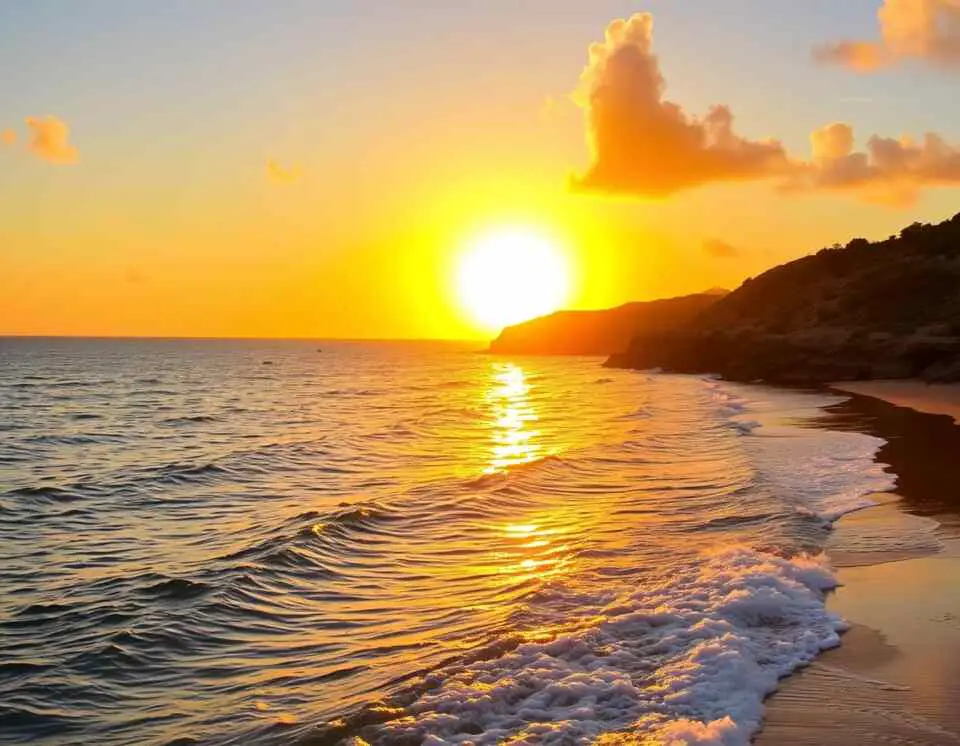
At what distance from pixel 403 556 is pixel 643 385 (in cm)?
5575

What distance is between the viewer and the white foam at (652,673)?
6902 mm

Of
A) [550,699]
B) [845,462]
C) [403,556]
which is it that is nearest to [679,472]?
[845,462]

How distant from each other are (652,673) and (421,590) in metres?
4.43

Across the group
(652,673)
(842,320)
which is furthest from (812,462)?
(842,320)

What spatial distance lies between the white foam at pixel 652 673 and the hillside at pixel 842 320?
39.0 m

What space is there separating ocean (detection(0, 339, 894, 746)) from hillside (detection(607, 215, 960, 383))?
98.0 ft

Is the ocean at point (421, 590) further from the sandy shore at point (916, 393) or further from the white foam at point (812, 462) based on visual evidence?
the sandy shore at point (916, 393)

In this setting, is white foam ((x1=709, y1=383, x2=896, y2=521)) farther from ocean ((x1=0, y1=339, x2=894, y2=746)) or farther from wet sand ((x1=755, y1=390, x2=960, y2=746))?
wet sand ((x1=755, y1=390, x2=960, y2=746))

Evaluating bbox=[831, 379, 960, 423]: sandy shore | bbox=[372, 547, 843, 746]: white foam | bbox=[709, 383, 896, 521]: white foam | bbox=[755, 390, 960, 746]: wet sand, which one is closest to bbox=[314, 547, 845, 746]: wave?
bbox=[372, 547, 843, 746]: white foam

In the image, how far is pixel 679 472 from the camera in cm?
2170

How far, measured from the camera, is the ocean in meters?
7.55

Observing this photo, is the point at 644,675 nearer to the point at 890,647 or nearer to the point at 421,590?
the point at 890,647

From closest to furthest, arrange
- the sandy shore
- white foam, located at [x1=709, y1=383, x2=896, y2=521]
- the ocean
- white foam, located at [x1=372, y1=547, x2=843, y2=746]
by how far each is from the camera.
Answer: white foam, located at [x1=372, y1=547, x2=843, y2=746], the ocean, white foam, located at [x1=709, y1=383, x2=896, y2=521], the sandy shore

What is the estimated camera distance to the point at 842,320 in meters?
69.6
